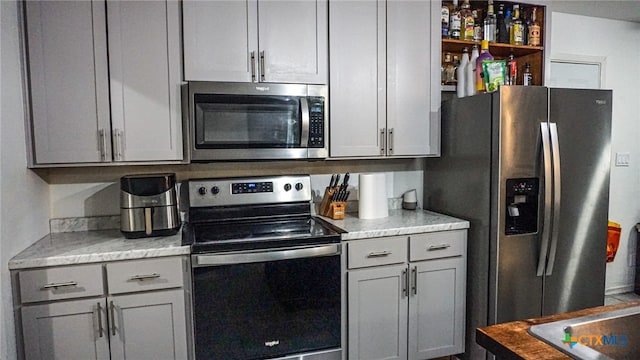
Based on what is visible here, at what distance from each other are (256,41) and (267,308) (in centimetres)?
138

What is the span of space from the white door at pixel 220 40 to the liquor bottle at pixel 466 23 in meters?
1.35

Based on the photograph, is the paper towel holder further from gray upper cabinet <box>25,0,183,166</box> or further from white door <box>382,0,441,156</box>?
gray upper cabinet <box>25,0,183,166</box>

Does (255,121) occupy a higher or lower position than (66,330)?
higher

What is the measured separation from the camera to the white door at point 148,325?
1.80 meters

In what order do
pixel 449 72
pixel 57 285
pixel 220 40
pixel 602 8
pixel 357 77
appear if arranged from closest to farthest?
pixel 57 285 → pixel 220 40 → pixel 357 77 → pixel 449 72 → pixel 602 8

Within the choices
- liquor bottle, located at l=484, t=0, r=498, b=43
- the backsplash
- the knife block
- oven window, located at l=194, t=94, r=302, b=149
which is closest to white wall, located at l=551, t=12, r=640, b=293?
liquor bottle, located at l=484, t=0, r=498, b=43

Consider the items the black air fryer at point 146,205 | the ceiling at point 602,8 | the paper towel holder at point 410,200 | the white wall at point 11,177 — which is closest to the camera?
the white wall at point 11,177

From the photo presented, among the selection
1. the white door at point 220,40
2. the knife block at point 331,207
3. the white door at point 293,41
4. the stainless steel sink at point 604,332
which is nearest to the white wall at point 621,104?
the white door at point 293,41

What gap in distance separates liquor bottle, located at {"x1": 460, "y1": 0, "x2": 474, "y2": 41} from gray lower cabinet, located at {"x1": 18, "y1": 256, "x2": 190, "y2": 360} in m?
2.17

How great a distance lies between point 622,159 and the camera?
3490 millimetres

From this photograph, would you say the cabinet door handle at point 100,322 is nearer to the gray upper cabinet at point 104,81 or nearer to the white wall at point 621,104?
the gray upper cabinet at point 104,81

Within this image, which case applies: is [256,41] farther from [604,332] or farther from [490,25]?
[604,332]

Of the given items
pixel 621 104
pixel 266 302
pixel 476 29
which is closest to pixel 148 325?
pixel 266 302

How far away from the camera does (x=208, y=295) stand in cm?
186
